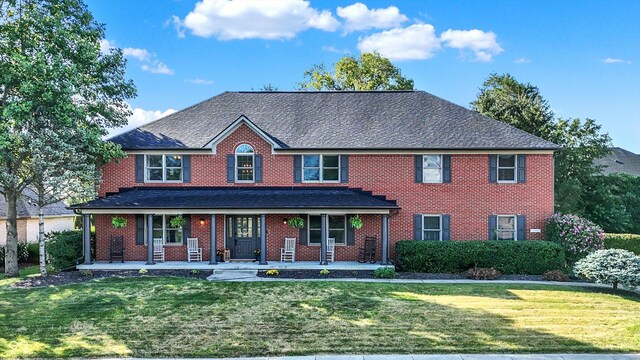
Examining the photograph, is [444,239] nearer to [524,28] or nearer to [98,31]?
[524,28]

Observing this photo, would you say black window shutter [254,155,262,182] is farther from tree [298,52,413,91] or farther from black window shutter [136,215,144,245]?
tree [298,52,413,91]

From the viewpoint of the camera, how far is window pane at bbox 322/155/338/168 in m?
20.3

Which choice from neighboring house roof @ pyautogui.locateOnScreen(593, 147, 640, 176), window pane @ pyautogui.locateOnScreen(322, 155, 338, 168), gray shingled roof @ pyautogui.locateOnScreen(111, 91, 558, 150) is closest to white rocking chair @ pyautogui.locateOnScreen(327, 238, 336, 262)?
window pane @ pyautogui.locateOnScreen(322, 155, 338, 168)

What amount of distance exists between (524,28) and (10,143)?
23418mm

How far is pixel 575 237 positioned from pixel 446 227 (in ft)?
17.7

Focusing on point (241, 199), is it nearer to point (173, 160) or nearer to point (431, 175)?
point (173, 160)

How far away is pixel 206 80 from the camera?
27.9 meters

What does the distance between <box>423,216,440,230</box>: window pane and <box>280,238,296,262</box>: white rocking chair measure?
6156mm

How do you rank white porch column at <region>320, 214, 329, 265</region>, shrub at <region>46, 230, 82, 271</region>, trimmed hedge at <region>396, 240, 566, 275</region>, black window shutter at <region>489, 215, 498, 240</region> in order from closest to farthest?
trimmed hedge at <region>396, 240, 566, 275</region> < white porch column at <region>320, 214, 329, 265</region> < shrub at <region>46, 230, 82, 271</region> < black window shutter at <region>489, 215, 498, 240</region>

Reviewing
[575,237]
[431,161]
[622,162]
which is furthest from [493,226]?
[622,162]

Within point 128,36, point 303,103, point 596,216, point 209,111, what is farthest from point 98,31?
point 596,216

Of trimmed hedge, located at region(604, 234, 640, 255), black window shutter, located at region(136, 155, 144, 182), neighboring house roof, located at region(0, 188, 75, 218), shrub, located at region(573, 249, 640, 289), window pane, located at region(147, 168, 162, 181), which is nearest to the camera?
shrub, located at region(573, 249, 640, 289)

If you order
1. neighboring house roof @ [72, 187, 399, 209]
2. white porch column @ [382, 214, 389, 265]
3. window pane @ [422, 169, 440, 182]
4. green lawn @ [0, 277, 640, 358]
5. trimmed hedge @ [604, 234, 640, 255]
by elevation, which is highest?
window pane @ [422, 169, 440, 182]

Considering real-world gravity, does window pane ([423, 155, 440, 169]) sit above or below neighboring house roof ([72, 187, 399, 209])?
above
